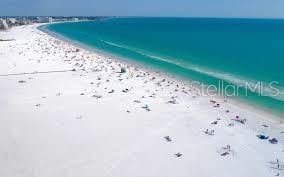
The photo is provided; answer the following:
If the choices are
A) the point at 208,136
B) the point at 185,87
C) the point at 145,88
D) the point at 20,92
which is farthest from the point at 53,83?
the point at 208,136

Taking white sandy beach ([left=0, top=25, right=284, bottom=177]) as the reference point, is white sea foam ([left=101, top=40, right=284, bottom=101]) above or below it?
above

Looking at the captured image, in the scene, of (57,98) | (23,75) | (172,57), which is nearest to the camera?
(57,98)

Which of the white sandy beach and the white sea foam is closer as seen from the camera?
the white sandy beach

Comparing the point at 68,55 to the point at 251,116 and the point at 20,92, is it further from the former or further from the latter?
the point at 251,116

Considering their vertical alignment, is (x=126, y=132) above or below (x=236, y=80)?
below

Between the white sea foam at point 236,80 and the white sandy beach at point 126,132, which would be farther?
the white sea foam at point 236,80

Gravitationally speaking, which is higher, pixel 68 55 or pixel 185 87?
pixel 68 55

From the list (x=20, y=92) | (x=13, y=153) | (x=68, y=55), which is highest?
(x=68, y=55)

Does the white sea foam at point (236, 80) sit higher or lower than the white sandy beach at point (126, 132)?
higher
